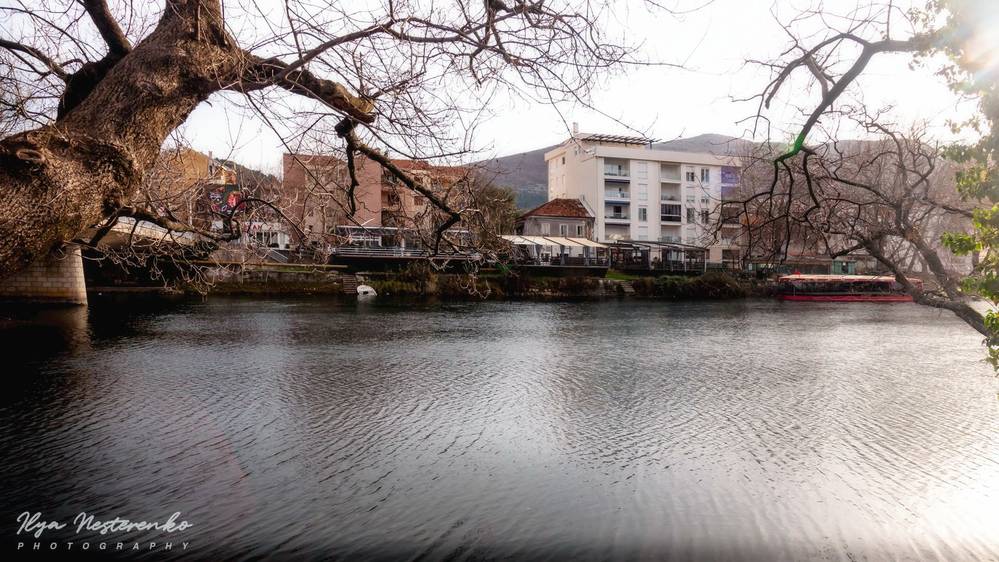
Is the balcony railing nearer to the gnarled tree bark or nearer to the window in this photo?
the window

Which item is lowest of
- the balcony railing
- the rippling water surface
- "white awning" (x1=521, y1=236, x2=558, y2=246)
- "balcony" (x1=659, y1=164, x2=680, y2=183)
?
the rippling water surface

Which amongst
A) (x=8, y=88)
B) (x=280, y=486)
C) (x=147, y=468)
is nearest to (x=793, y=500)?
(x=280, y=486)

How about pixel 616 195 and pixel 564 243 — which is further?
pixel 616 195

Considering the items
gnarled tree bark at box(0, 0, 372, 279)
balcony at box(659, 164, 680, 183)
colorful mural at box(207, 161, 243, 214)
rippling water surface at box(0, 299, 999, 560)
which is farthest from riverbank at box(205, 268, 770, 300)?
gnarled tree bark at box(0, 0, 372, 279)

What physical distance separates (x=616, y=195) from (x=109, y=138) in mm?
57140

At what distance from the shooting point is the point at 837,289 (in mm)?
44031

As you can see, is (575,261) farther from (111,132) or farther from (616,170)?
(111,132)

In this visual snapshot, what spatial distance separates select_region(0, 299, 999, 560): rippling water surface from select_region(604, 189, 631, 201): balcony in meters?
42.2

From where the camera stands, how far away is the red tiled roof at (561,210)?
54.3m

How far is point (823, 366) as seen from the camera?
14.5 meters

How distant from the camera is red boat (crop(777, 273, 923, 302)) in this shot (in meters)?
42.5

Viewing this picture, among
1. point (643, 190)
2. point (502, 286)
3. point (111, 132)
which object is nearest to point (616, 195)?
point (643, 190)

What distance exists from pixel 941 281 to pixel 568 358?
940 centimetres

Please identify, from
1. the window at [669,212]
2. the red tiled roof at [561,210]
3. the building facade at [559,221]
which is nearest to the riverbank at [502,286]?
the building facade at [559,221]
